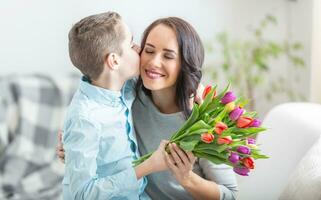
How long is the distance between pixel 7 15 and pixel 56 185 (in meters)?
0.97

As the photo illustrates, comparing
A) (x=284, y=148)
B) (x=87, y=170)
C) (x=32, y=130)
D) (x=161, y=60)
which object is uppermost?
(x=161, y=60)

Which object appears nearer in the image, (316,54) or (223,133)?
(223,133)

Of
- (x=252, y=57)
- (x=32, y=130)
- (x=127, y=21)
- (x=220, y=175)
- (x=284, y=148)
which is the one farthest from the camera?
(x=252, y=57)

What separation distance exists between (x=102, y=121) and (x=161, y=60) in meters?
0.24

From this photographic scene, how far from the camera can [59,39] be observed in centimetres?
292

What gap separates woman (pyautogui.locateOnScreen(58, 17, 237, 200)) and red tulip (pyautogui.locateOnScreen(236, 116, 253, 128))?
20cm

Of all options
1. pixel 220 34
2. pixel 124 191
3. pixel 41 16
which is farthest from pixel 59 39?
pixel 124 191

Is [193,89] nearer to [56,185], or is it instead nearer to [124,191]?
[124,191]

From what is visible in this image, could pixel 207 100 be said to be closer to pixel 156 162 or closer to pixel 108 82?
pixel 156 162

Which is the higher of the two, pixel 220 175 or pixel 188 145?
pixel 188 145

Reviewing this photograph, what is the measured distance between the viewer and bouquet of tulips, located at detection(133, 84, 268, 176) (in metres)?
1.25

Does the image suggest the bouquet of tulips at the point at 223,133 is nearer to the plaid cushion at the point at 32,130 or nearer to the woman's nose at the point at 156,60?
the woman's nose at the point at 156,60

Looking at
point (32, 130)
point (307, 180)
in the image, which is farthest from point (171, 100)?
point (32, 130)

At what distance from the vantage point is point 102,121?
143cm
